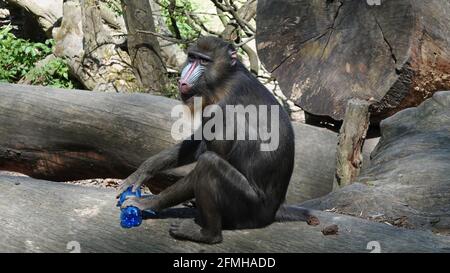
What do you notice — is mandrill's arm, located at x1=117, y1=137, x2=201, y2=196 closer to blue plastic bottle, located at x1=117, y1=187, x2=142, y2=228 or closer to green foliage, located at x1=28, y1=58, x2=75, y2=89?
blue plastic bottle, located at x1=117, y1=187, x2=142, y2=228

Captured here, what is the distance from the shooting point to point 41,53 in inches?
412

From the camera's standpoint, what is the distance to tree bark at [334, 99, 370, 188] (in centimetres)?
587

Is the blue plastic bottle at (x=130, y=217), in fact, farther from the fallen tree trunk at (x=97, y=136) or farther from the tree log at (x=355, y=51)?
the tree log at (x=355, y=51)

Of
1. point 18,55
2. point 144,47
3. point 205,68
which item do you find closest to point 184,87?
point 205,68

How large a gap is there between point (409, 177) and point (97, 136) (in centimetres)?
283

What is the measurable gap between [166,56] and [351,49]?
4.08m

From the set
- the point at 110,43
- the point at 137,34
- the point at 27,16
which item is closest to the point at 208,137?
the point at 137,34

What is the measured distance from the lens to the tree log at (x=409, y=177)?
4.43 m

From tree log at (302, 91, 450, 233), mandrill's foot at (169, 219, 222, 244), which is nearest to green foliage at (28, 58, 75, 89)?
tree log at (302, 91, 450, 233)

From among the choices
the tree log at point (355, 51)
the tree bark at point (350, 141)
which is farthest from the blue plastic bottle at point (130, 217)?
the tree log at point (355, 51)

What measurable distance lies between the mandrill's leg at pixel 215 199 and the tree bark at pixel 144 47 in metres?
5.03

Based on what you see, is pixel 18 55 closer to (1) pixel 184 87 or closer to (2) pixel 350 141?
(2) pixel 350 141

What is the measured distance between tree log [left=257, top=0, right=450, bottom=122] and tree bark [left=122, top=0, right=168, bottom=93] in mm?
2079
